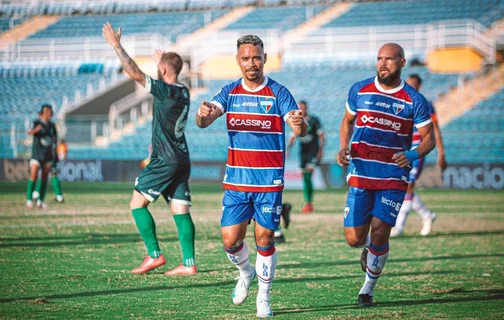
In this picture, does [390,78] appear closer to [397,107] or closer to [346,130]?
[397,107]

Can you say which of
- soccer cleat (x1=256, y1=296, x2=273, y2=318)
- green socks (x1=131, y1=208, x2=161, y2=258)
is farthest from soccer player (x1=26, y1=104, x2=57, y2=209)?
soccer cleat (x1=256, y1=296, x2=273, y2=318)

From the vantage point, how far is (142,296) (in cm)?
750

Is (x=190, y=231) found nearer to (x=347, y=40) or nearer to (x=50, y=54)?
(x=347, y=40)

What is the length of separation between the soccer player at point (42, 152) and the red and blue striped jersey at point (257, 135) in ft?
39.8

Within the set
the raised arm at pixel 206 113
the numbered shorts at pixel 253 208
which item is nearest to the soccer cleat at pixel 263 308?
the numbered shorts at pixel 253 208

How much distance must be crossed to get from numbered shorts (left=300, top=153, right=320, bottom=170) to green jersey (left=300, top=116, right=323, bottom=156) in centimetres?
7

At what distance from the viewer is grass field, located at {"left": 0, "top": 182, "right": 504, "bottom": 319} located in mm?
6926

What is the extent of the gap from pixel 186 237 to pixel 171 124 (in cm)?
126

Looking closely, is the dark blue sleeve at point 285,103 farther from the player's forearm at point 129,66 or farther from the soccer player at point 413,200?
the soccer player at point 413,200

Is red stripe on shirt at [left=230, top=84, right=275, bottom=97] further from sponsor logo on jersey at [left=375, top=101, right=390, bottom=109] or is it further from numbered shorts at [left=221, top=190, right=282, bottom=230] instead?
sponsor logo on jersey at [left=375, top=101, right=390, bottom=109]

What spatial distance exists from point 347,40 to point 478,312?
32.3 metres

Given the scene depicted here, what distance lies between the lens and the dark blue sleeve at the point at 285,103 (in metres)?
6.75

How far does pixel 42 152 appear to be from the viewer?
725 inches

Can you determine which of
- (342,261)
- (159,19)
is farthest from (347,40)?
(342,261)
